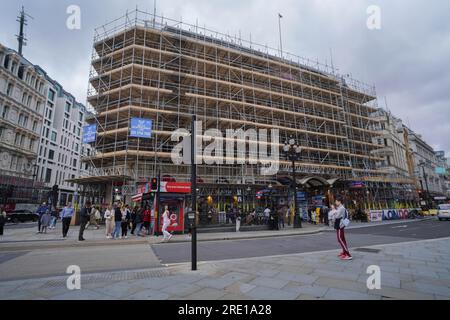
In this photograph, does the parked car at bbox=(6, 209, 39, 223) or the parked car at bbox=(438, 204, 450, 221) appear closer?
the parked car at bbox=(438, 204, 450, 221)

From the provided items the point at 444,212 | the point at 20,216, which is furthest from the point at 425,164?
the point at 20,216

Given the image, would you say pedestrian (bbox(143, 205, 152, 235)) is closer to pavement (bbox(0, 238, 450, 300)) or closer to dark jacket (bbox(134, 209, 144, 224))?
dark jacket (bbox(134, 209, 144, 224))

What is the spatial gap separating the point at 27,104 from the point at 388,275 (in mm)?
53535

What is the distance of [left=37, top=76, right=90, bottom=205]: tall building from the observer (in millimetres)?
49281

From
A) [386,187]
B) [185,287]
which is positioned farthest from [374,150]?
[185,287]

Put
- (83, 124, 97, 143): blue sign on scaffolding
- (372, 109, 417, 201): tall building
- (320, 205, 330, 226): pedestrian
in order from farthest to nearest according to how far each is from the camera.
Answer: (372, 109, 417, 201): tall building, (83, 124, 97, 143): blue sign on scaffolding, (320, 205, 330, 226): pedestrian

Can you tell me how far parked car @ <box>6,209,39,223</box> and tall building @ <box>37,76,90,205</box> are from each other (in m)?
18.7

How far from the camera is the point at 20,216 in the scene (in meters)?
26.5

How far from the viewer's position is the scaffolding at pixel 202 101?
25547 millimetres

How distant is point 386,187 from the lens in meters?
31.1

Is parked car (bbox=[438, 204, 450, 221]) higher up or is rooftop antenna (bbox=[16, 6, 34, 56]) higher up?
rooftop antenna (bbox=[16, 6, 34, 56])

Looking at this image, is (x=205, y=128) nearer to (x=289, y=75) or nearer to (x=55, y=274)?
(x=289, y=75)

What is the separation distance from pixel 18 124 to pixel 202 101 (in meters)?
31.8

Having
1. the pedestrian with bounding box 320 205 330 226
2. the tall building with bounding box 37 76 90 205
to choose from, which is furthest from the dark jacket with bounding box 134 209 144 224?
the tall building with bounding box 37 76 90 205
